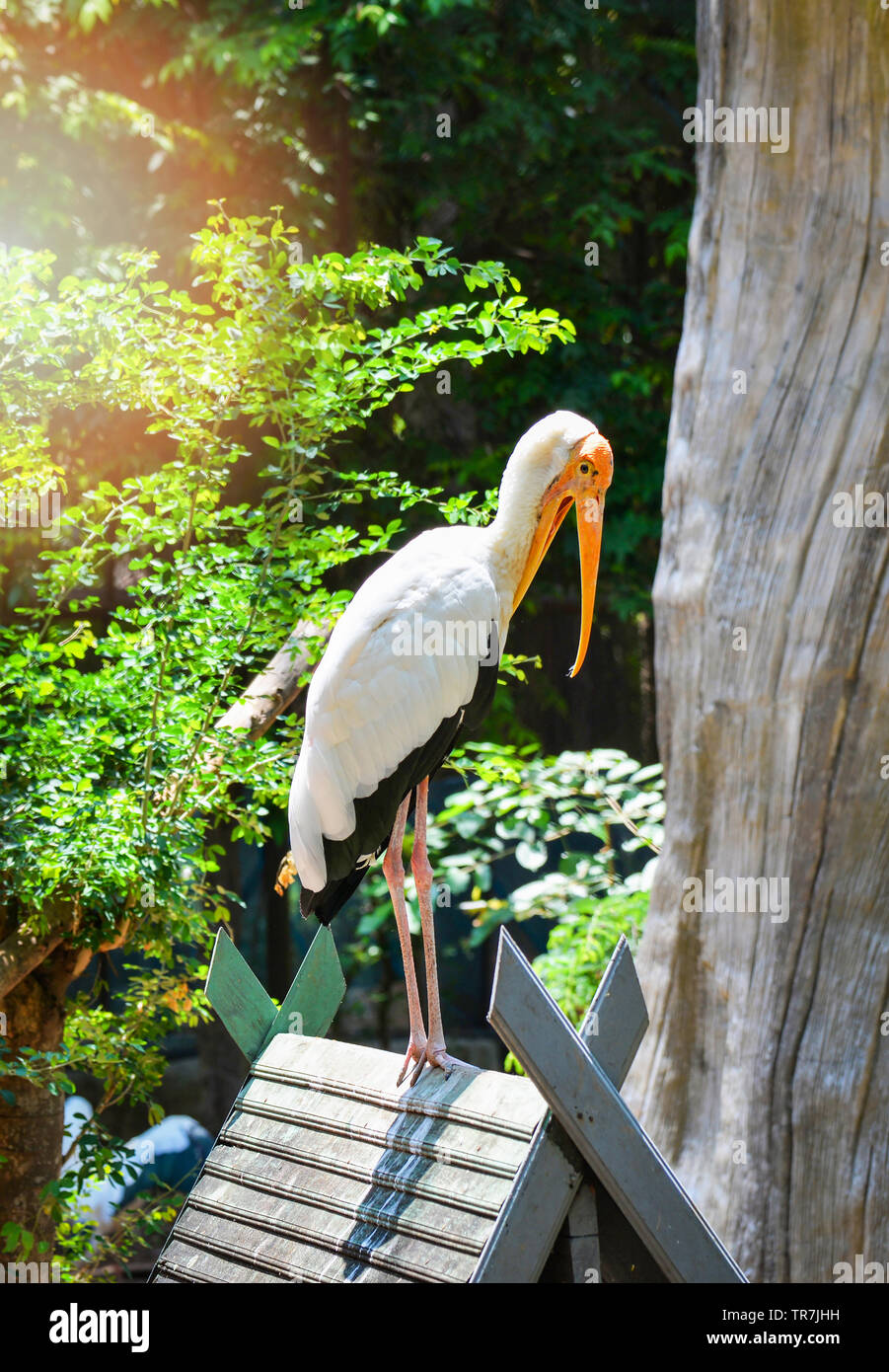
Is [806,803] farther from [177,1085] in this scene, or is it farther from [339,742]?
[177,1085]

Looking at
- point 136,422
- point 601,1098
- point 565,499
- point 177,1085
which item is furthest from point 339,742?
point 177,1085

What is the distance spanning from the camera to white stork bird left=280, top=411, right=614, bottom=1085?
2.22 meters

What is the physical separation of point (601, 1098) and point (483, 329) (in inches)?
65.7

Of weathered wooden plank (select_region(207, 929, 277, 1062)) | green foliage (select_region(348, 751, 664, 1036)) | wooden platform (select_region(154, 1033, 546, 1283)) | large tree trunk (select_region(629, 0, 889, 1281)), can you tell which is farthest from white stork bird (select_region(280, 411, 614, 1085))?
green foliage (select_region(348, 751, 664, 1036))

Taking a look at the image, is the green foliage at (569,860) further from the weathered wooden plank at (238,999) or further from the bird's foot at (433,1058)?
the bird's foot at (433,1058)

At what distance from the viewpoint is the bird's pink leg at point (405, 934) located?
7.13 feet

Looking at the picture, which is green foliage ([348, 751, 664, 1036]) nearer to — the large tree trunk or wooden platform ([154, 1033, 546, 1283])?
the large tree trunk

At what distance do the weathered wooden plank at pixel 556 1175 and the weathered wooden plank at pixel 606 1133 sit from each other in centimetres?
4

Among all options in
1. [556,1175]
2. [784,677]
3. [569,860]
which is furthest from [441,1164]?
[569,860]

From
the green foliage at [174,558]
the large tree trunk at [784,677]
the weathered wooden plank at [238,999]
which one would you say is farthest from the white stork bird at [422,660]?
the large tree trunk at [784,677]

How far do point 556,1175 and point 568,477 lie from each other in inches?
46.6

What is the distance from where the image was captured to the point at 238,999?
2.65 metres

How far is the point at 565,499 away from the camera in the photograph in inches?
89.9

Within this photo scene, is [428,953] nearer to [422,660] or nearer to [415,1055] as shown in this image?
[415,1055]
